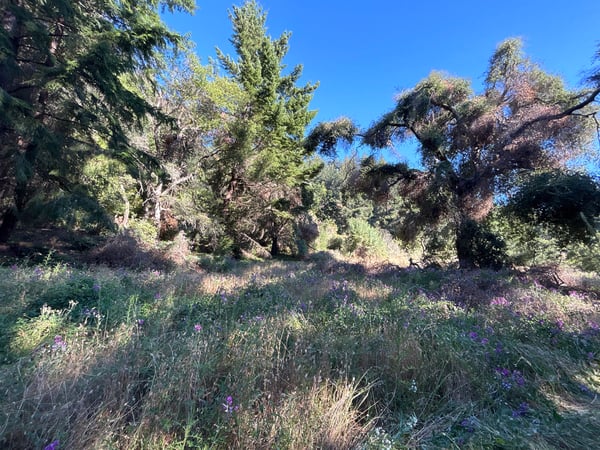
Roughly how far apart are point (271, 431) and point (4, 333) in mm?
Result: 2791

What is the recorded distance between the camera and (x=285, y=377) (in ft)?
6.86

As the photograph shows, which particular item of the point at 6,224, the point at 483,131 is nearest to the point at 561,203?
the point at 483,131

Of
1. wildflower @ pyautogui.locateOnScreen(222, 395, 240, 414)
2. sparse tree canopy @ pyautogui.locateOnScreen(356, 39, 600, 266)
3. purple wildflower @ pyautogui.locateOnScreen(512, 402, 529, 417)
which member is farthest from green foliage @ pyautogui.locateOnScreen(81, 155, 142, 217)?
purple wildflower @ pyautogui.locateOnScreen(512, 402, 529, 417)

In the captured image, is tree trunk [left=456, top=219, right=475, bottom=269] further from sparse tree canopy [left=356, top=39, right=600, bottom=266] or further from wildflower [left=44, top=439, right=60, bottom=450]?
wildflower [left=44, top=439, right=60, bottom=450]

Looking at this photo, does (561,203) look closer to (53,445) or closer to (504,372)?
(504,372)

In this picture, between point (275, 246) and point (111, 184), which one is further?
point (275, 246)

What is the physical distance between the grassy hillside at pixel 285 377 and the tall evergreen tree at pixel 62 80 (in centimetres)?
466

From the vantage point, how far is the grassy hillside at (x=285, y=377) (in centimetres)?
156

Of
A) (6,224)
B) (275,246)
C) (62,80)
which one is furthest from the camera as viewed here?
(275,246)

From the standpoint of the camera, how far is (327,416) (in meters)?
1.71

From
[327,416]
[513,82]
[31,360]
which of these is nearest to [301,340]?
[327,416]

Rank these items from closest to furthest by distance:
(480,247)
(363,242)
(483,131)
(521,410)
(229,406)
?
1. (229,406)
2. (521,410)
3. (480,247)
4. (483,131)
5. (363,242)

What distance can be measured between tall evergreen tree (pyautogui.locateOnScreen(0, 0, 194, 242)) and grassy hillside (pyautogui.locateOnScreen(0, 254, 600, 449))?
4661 millimetres

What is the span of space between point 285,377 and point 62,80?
8.38 m
